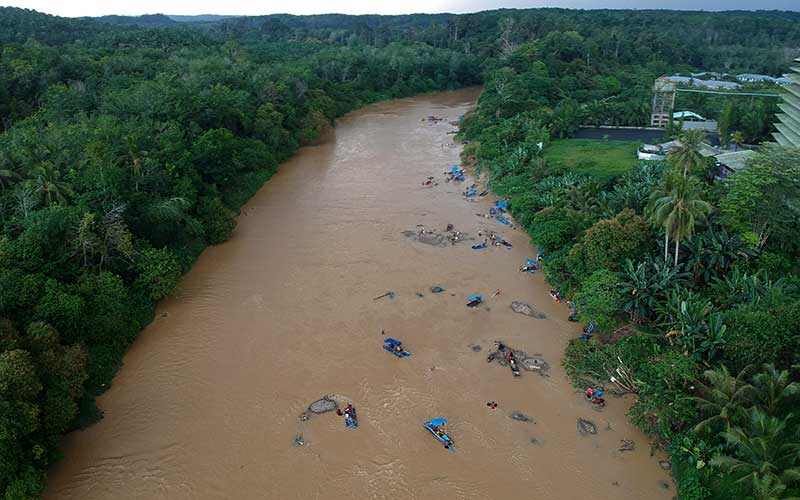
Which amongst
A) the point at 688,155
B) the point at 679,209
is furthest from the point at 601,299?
the point at 688,155

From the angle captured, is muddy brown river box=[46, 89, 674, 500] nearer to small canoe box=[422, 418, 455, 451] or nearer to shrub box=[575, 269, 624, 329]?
small canoe box=[422, 418, 455, 451]

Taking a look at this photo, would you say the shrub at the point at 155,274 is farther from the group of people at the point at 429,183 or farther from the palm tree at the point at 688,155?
the palm tree at the point at 688,155

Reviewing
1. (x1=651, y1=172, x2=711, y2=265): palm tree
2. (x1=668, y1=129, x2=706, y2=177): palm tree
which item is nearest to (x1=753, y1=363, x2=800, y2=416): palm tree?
(x1=651, y1=172, x2=711, y2=265): palm tree

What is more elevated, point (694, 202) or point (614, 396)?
point (694, 202)

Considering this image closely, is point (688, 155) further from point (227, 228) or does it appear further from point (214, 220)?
point (214, 220)

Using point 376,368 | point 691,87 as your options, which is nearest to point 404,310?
point 376,368

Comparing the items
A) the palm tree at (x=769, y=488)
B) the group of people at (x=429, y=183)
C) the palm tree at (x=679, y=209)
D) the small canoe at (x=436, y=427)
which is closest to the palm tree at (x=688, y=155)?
the palm tree at (x=679, y=209)

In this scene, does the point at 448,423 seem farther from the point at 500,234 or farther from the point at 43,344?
the point at 500,234
